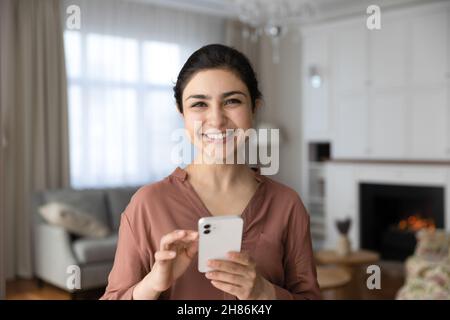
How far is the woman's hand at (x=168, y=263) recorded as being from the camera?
2.10ft

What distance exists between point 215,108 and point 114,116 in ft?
13.6

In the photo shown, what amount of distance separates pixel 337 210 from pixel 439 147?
117 centimetres

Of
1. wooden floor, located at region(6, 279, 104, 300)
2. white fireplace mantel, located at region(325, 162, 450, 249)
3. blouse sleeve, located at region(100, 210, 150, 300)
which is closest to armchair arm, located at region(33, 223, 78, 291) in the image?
wooden floor, located at region(6, 279, 104, 300)

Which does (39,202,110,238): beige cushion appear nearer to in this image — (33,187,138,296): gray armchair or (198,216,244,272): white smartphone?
(33,187,138,296): gray armchair

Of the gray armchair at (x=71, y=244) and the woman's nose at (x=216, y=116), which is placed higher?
the woman's nose at (x=216, y=116)

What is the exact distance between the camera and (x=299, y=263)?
0.76 m

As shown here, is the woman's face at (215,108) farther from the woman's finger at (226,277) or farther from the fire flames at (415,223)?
the fire flames at (415,223)

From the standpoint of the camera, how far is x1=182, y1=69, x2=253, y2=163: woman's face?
718 mm

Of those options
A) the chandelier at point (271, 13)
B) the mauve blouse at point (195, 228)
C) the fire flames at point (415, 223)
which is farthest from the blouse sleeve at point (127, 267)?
the fire flames at point (415, 223)

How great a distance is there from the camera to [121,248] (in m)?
0.72

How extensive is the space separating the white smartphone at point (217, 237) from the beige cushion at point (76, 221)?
3004mm

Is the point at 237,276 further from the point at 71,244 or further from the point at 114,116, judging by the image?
the point at 114,116

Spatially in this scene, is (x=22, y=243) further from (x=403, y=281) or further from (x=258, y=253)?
(x=258, y=253)

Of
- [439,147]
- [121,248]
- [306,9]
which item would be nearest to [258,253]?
[121,248]
